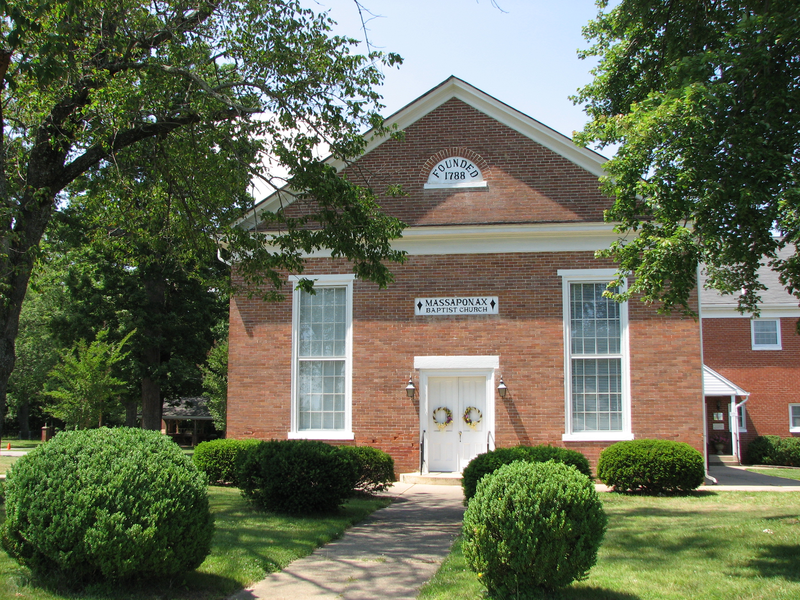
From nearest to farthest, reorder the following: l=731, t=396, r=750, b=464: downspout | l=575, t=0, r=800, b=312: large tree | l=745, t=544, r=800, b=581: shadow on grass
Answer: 1. l=745, t=544, r=800, b=581: shadow on grass
2. l=575, t=0, r=800, b=312: large tree
3. l=731, t=396, r=750, b=464: downspout

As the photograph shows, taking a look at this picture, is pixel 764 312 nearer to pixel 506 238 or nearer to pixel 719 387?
pixel 719 387

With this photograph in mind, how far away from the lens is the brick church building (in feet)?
49.6

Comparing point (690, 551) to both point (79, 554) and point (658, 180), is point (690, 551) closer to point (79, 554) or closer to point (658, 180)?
point (658, 180)

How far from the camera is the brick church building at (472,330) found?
1512 centimetres

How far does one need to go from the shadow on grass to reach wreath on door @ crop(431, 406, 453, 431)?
793cm

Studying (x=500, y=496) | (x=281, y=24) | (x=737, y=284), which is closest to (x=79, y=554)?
(x=500, y=496)

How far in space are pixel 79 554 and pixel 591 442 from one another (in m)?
11.4

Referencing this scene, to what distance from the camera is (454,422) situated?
15.7 meters

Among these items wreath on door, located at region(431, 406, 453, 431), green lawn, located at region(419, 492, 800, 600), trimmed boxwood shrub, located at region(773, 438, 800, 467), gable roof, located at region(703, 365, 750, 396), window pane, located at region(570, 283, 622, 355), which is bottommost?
trimmed boxwood shrub, located at region(773, 438, 800, 467)

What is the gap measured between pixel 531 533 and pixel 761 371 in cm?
2553

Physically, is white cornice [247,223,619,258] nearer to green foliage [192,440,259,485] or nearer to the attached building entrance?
the attached building entrance

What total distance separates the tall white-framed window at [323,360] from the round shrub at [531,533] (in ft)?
31.8

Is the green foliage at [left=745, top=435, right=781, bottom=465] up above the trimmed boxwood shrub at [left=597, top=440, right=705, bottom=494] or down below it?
below

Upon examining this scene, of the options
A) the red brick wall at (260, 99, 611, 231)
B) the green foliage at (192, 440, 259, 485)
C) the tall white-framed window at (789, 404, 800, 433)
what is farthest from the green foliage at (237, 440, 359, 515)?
the tall white-framed window at (789, 404, 800, 433)
